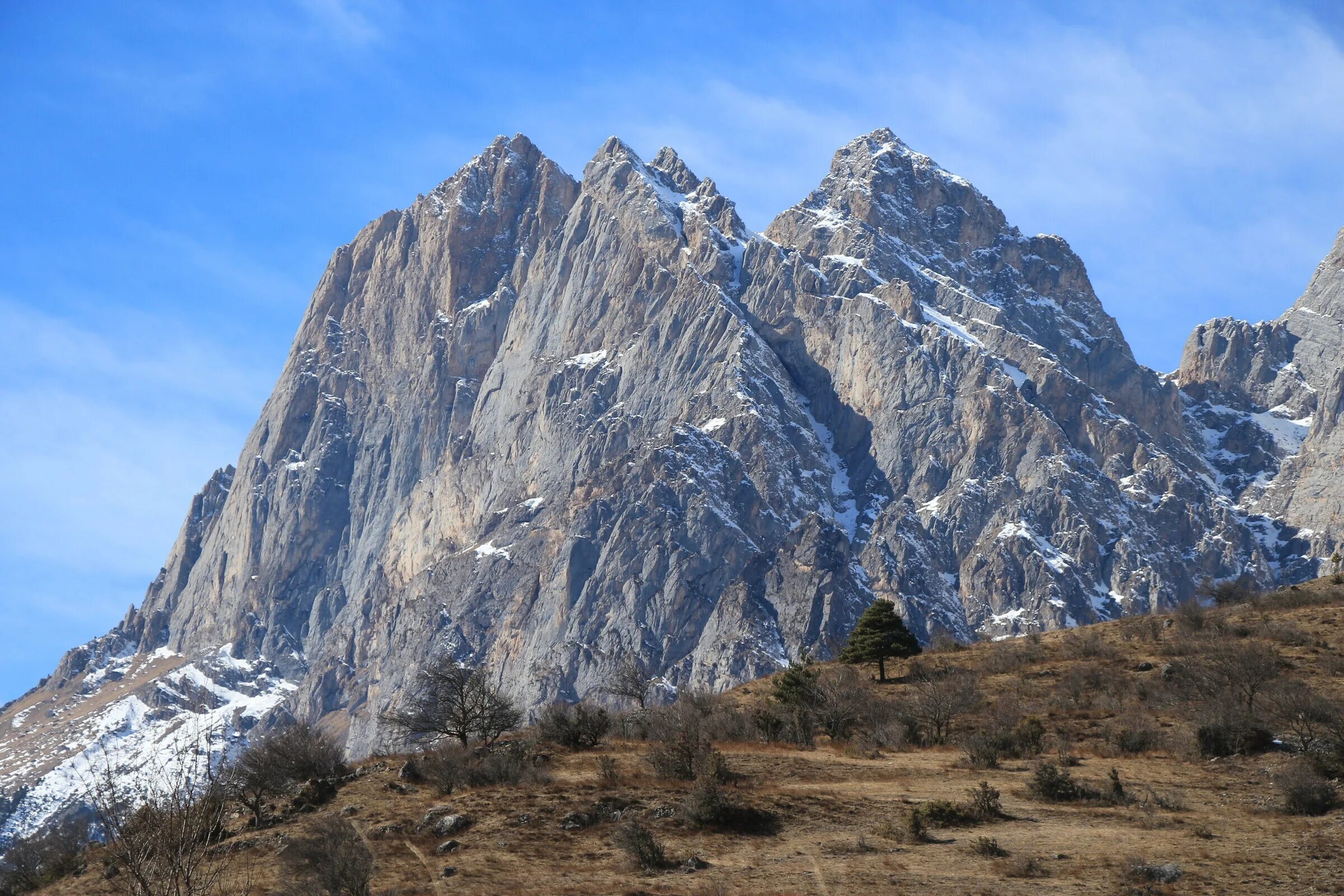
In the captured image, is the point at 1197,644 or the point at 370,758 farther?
the point at 1197,644

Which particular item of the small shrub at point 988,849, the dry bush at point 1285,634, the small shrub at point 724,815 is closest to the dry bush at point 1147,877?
the small shrub at point 988,849

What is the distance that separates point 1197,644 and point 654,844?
39498 millimetres

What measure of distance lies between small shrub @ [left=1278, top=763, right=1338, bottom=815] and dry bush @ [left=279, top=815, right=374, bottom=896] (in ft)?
89.1

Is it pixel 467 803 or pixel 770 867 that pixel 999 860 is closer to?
pixel 770 867

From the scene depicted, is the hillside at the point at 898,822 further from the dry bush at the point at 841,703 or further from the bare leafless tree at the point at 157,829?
the bare leafless tree at the point at 157,829

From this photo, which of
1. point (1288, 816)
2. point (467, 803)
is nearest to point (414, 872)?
point (467, 803)

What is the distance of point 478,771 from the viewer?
4397cm

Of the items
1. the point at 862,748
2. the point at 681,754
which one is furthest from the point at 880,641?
the point at 681,754

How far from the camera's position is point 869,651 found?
233 ft

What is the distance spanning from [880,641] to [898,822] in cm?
3214

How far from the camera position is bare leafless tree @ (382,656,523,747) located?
178 feet

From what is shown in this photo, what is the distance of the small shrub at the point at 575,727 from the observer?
2088 inches

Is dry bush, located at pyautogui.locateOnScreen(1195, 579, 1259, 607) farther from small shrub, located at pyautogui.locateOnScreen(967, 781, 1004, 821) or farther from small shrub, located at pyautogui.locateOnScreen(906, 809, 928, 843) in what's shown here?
small shrub, located at pyautogui.locateOnScreen(906, 809, 928, 843)

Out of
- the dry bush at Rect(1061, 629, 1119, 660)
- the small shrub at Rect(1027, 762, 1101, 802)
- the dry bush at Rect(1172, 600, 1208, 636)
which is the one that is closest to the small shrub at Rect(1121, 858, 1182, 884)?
the small shrub at Rect(1027, 762, 1101, 802)
